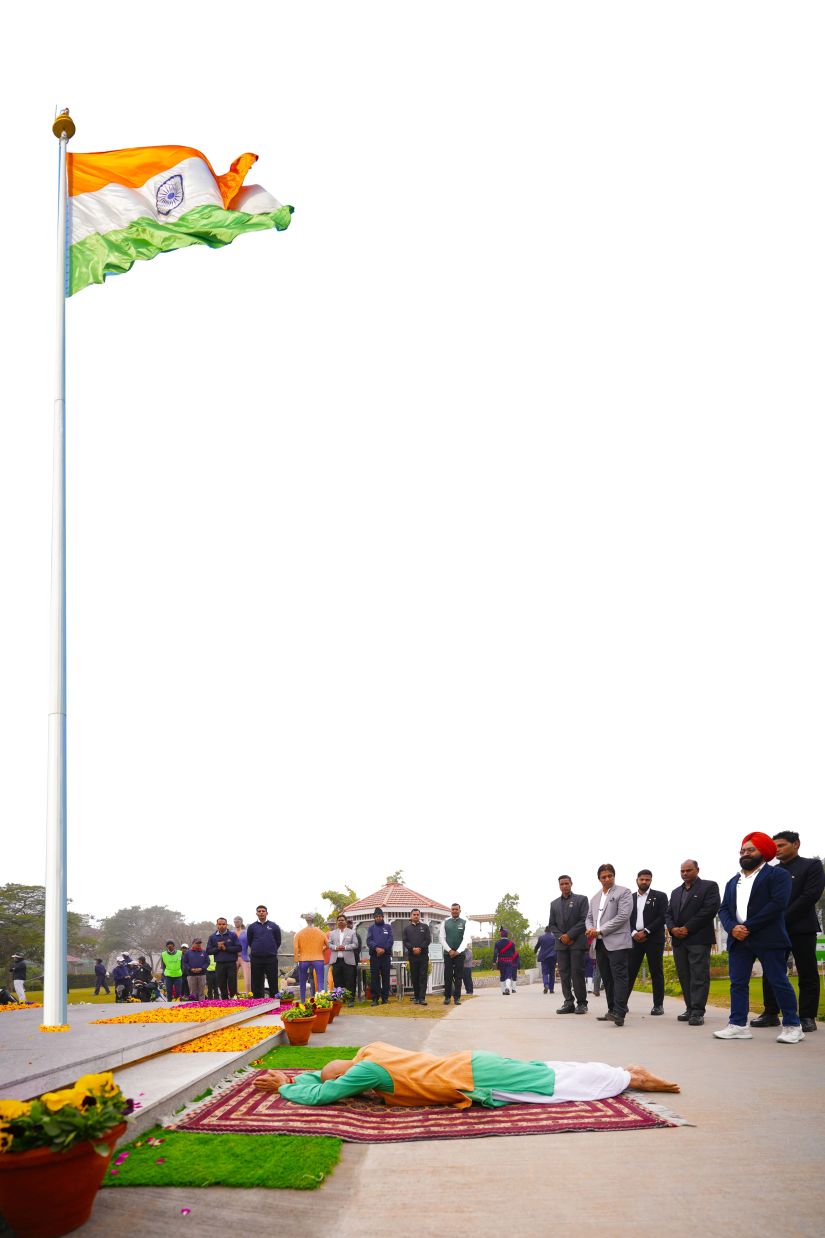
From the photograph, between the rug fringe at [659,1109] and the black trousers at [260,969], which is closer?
the rug fringe at [659,1109]

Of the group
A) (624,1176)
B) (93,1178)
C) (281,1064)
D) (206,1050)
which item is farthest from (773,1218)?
(206,1050)

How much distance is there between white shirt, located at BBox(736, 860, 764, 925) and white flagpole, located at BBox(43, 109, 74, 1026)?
6.75 m

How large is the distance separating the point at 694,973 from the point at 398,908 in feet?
64.1

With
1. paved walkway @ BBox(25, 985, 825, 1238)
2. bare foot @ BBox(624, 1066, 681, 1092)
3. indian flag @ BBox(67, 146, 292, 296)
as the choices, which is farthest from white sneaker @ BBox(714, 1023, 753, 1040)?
indian flag @ BBox(67, 146, 292, 296)

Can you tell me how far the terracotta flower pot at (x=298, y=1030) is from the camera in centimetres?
1013

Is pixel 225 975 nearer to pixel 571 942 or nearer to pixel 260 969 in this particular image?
pixel 260 969

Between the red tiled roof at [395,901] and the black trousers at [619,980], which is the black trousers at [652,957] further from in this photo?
the red tiled roof at [395,901]

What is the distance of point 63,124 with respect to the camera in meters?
11.1

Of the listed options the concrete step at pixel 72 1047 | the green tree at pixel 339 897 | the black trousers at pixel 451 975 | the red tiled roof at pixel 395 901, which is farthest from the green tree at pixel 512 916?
the concrete step at pixel 72 1047

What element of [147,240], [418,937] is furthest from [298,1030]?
[147,240]

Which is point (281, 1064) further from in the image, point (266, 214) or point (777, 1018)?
point (266, 214)

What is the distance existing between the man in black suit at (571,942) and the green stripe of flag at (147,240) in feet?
34.7

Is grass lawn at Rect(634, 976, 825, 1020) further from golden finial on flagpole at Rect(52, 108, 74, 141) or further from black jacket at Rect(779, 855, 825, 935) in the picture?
golden finial on flagpole at Rect(52, 108, 74, 141)

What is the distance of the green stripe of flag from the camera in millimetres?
11000
